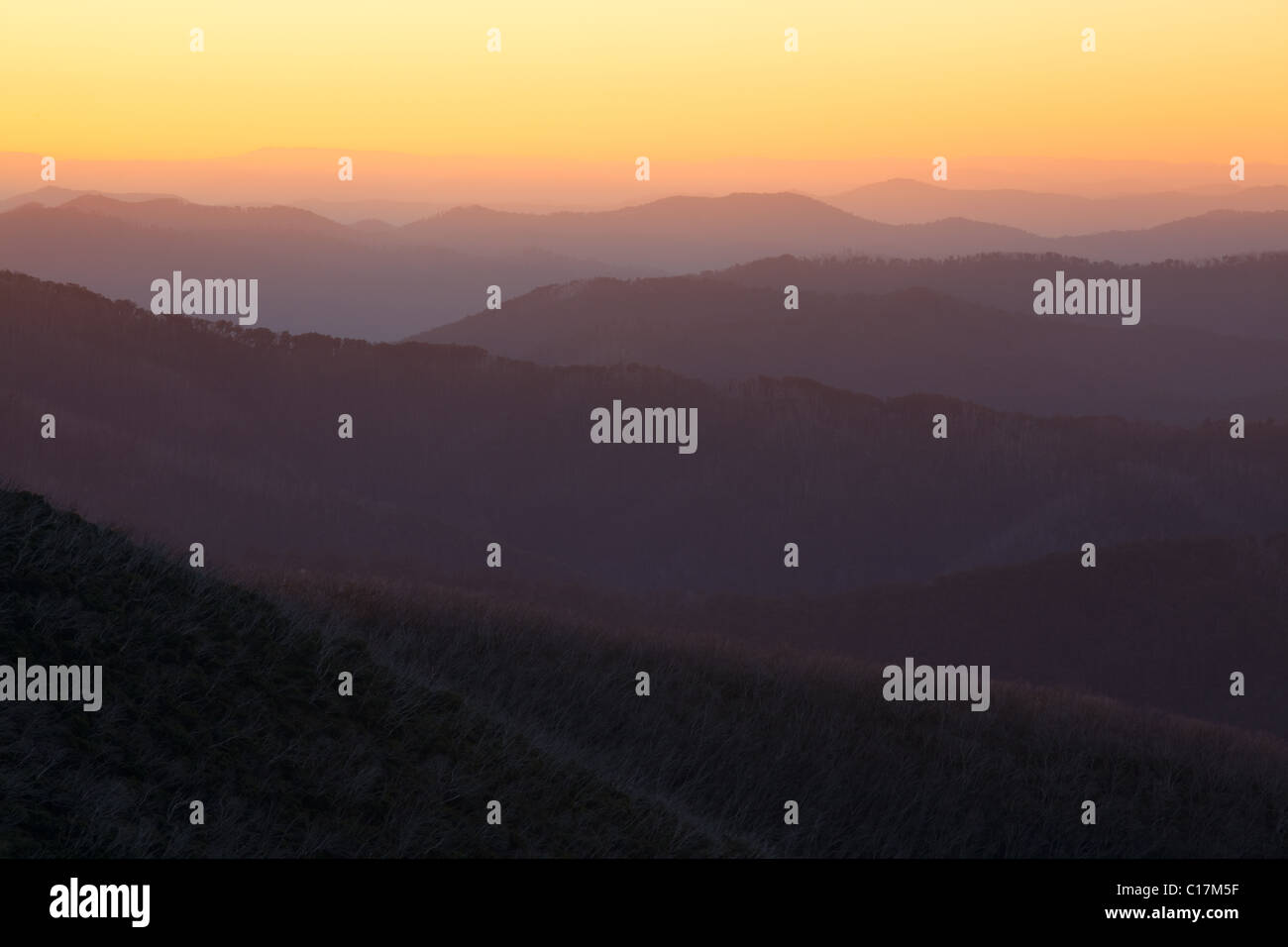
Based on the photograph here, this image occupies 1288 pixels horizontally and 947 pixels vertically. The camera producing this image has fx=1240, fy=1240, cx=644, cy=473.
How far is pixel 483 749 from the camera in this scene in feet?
38.5

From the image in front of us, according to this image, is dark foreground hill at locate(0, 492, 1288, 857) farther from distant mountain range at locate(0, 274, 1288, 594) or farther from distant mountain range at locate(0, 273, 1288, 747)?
distant mountain range at locate(0, 274, 1288, 594)

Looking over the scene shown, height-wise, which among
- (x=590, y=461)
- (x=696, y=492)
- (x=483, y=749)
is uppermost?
(x=590, y=461)

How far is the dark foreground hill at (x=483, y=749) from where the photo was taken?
362 inches

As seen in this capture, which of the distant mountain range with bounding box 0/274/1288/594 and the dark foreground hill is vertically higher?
the distant mountain range with bounding box 0/274/1288/594

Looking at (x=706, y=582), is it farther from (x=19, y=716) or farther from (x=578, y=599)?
(x=19, y=716)

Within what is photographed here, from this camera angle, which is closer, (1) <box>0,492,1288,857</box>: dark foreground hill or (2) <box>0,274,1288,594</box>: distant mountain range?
(1) <box>0,492,1288,857</box>: dark foreground hill

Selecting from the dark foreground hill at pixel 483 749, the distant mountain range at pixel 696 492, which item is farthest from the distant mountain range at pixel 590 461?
the dark foreground hill at pixel 483 749

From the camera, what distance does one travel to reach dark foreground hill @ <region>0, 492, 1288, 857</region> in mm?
9203

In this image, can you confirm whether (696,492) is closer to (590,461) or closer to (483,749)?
(590,461)

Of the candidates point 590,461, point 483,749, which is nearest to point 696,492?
point 590,461

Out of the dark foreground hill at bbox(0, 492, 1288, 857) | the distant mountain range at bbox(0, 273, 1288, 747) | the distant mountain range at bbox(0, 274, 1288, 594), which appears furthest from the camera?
the distant mountain range at bbox(0, 274, 1288, 594)

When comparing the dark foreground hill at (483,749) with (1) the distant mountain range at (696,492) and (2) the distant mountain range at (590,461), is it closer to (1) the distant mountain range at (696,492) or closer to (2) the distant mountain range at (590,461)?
(1) the distant mountain range at (696,492)

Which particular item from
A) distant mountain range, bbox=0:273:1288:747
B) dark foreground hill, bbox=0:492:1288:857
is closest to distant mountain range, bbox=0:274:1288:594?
distant mountain range, bbox=0:273:1288:747
